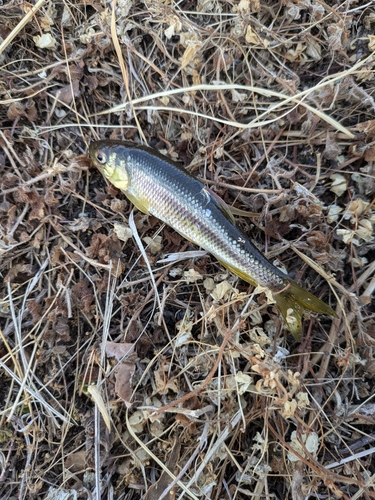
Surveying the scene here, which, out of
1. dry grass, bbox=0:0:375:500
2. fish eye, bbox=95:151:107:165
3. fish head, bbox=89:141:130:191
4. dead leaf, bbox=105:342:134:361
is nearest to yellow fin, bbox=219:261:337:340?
dry grass, bbox=0:0:375:500

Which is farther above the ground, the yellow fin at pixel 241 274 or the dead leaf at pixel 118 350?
the yellow fin at pixel 241 274

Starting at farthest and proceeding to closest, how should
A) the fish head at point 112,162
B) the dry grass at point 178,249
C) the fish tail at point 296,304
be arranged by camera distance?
the fish head at point 112,162 → the dry grass at point 178,249 → the fish tail at point 296,304

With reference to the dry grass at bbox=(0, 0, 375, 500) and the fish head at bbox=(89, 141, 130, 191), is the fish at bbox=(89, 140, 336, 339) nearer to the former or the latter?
the fish head at bbox=(89, 141, 130, 191)

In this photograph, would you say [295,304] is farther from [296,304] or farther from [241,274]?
[241,274]

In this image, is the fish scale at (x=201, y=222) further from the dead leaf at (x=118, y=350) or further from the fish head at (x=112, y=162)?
the dead leaf at (x=118, y=350)

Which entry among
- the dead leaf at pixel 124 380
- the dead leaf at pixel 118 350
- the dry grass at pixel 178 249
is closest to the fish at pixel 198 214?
the dry grass at pixel 178 249

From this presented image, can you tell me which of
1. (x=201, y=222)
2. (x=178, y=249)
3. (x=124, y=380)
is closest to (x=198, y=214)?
(x=201, y=222)

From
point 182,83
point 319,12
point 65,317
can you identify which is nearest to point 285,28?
point 319,12

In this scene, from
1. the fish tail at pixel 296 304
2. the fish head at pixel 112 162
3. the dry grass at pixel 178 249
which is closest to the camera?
the fish tail at pixel 296 304

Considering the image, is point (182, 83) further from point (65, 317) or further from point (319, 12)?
point (65, 317)
